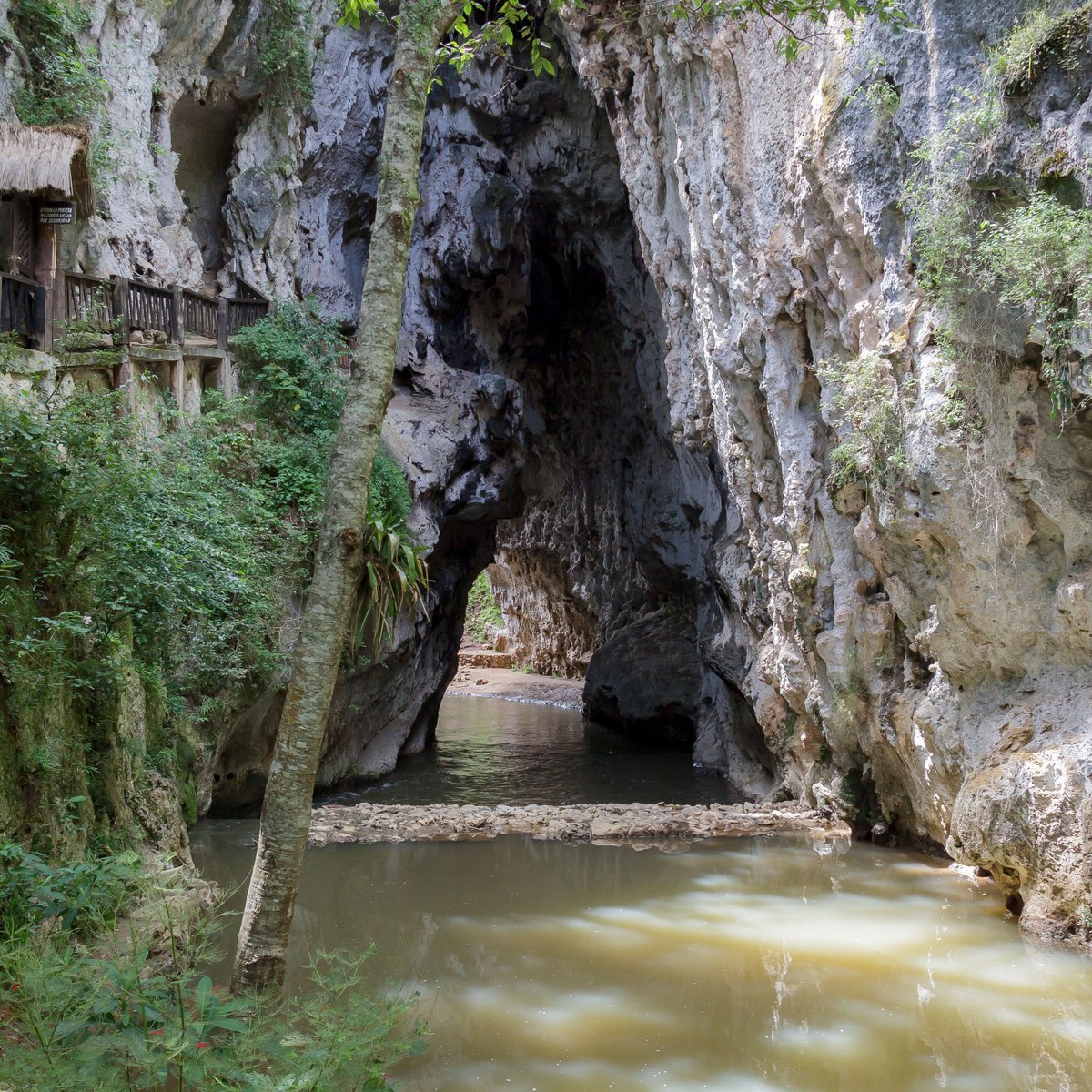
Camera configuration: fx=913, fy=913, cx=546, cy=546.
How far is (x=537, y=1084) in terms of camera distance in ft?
15.6

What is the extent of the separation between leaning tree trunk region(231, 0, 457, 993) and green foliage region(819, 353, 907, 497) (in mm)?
5566

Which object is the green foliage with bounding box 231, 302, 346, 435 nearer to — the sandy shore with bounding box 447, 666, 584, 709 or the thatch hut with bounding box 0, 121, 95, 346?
the thatch hut with bounding box 0, 121, 95, 346

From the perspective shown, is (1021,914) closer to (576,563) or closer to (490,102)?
(490,102)

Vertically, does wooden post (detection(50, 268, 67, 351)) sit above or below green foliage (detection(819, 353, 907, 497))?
above

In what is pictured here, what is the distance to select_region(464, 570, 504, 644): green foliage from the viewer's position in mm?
39594

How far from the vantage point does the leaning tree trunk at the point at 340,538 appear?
4.25 m

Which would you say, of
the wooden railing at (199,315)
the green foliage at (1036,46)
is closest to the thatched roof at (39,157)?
the wooden railing at (199,315)

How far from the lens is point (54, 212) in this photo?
1052 cm

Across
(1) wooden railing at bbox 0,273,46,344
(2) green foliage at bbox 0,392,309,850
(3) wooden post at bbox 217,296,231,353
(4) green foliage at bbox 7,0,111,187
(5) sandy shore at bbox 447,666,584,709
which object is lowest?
(5) sandy shore at bbox 447,666,584,709

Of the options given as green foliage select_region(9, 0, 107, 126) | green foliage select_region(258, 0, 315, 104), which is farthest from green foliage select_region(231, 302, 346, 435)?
green foliage select_region(258, 0, 315, 104)

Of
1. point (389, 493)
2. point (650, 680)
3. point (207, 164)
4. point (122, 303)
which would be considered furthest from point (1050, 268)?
point (650, 680)

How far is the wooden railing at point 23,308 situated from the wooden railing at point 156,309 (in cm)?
57

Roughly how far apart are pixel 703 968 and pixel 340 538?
14.1 feet

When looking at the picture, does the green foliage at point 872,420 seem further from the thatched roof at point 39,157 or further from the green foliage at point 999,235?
the thatched roof at point 39,157
